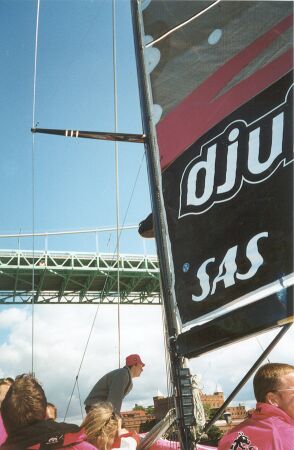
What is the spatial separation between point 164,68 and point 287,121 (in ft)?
3.11

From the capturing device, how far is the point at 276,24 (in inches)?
79.4

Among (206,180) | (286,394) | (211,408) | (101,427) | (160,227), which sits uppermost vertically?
(206,180)

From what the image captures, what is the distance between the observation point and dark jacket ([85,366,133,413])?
9.96 feet

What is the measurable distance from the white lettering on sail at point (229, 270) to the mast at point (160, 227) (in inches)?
7.3

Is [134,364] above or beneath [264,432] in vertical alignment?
above

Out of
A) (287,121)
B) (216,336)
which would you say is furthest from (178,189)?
(216,336)

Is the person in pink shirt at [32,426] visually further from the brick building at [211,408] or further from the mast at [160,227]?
the brick building at [211,408]

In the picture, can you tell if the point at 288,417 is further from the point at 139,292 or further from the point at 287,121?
the point at 139,292

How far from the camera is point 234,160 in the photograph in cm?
198

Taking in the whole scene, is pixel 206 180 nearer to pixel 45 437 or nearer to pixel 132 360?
pixel 45 437

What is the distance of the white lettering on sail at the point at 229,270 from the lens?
1.77 m

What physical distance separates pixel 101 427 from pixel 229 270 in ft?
3.72

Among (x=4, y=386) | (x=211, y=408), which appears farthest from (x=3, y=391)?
(x=211, y=408)

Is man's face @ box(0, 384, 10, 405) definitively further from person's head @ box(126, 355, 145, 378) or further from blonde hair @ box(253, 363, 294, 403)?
blonde hair @ box(253, 363, 294, 403)
